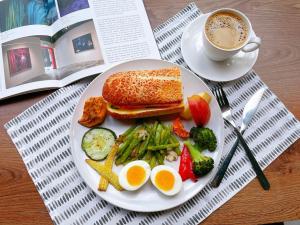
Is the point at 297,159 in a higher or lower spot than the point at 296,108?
lower

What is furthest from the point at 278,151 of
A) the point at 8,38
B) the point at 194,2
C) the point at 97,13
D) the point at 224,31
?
the point at 8,38

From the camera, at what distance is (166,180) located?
3.32 ft

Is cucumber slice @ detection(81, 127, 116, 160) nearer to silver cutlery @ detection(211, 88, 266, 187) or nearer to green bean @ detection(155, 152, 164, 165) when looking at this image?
green bean @ detection(155, 152, 164, 165)

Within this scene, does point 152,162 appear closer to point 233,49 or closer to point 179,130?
point 179,130

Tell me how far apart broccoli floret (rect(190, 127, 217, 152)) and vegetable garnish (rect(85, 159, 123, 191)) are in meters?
0.24

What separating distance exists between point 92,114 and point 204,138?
31 centimetres

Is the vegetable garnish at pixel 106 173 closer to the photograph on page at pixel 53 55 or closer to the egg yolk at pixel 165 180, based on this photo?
the egg yolk at pixel 165 180

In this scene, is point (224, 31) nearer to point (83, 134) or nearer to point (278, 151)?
point (278, 151)

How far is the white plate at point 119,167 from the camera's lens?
3.30ft

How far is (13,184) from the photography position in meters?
1.05

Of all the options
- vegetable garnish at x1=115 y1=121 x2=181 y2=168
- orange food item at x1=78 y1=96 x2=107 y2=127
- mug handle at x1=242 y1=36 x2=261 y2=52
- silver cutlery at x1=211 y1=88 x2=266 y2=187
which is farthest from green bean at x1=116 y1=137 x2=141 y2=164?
mug handle at x1=242 y1=36 x2=261 y2=52

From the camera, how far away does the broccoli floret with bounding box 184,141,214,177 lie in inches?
39.6

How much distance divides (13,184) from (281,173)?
2.41ft

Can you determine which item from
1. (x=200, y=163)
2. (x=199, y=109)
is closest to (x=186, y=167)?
(x=200, y=163)
